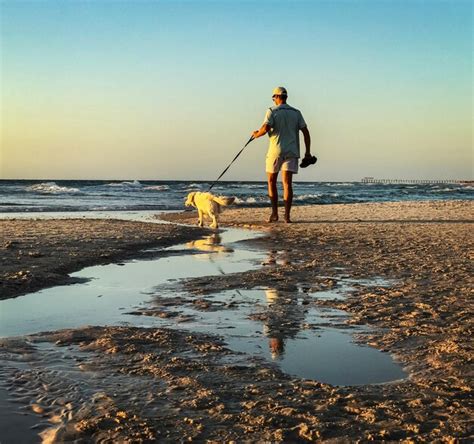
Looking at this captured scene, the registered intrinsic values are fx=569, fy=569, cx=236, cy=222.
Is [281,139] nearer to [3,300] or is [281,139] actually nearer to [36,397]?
[3,300]

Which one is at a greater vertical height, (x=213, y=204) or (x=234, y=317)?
(x=213, y=204)

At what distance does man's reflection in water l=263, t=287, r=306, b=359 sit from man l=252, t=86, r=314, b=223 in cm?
529

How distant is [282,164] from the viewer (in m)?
9.37

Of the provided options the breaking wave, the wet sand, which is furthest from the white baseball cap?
the breaking wave

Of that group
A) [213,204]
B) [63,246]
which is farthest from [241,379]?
[213,204]

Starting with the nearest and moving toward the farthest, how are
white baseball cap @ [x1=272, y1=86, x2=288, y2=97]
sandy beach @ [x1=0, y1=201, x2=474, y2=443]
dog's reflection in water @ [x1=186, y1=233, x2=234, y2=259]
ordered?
1. sandy beach @ [x1=0, y1=201, x2=474, y2=443]
2. dog's reflection in water @ [x1=186, y1=233, x2=234, y2=259]
3. white baseball cap @ [x1=272, y1=86, x2=288, y2=97]

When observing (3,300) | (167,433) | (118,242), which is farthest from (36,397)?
(118,242)

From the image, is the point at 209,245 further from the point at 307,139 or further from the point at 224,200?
the point at 307,139

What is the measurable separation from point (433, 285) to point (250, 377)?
239cm

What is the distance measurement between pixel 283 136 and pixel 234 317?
6.26 meters

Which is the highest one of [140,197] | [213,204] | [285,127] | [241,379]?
[285,127]

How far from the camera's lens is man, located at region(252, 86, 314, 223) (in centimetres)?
916

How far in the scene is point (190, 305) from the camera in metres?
3.66

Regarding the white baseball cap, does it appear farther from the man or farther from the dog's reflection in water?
the dog's reflection in water
